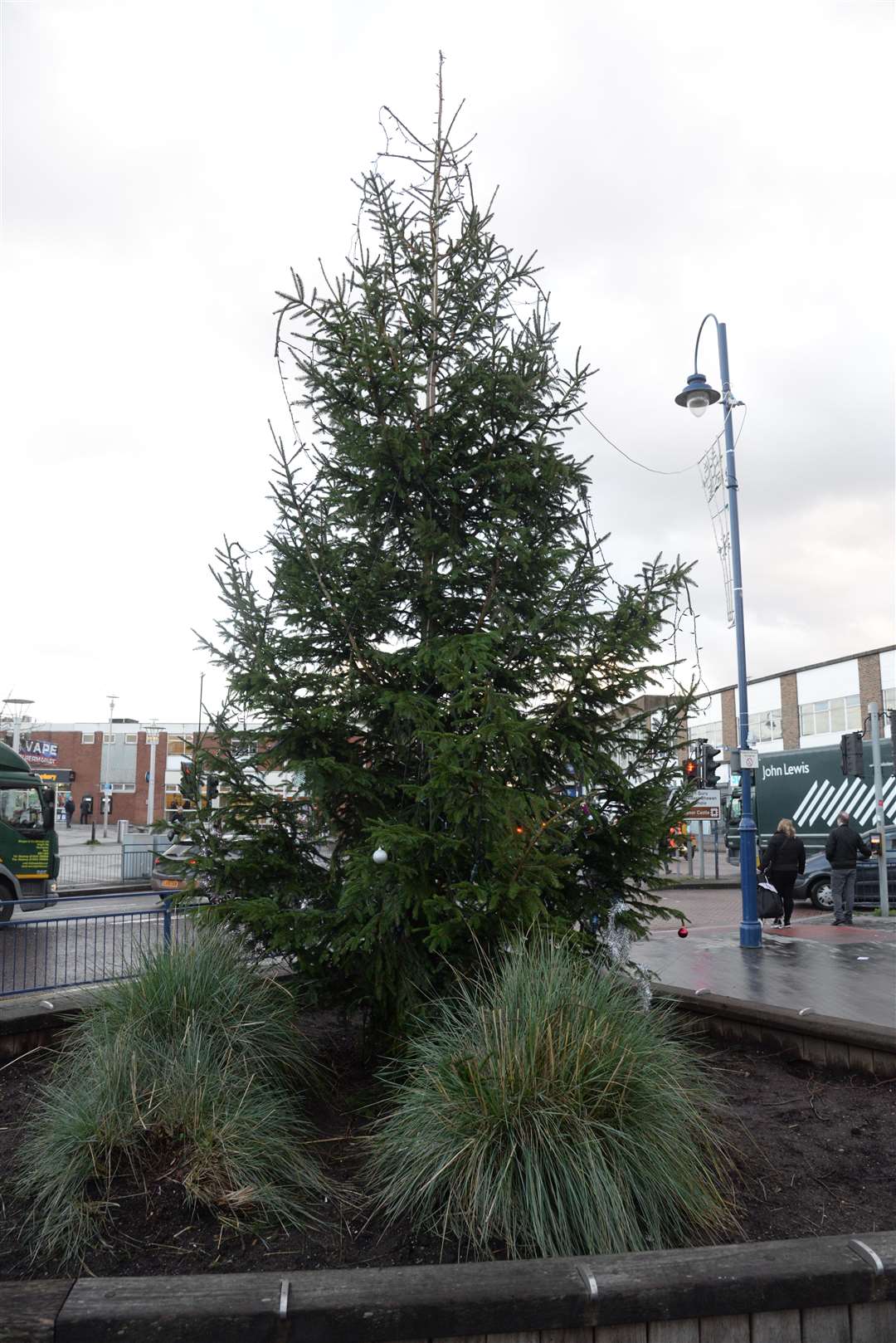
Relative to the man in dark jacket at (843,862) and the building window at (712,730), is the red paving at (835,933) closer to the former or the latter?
the man in dark jacket at (843,862)

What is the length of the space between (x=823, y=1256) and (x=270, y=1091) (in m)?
2.29

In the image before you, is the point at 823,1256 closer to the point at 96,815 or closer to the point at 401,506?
the point at 401,506

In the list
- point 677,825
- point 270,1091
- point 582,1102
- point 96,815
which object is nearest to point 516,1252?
point 582,1102

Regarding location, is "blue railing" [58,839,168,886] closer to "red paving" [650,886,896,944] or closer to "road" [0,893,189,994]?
"red paving" [650,886,896,944]

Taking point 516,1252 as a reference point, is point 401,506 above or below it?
above

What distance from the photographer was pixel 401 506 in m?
5.95

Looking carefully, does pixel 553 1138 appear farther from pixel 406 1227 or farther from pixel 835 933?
pixel 835 933

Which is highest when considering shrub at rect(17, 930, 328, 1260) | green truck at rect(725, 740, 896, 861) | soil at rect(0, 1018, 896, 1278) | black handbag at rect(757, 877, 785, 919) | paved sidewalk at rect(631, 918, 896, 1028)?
green truck at rect(725, 740, 896, 861)

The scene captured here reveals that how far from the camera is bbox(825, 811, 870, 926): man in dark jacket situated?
1734 centimetres

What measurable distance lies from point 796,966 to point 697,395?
8308 mm

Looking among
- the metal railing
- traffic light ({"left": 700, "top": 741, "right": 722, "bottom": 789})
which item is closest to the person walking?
traffic light ({"left": 700, "top": 741, "right": 722, "bottom": 789})

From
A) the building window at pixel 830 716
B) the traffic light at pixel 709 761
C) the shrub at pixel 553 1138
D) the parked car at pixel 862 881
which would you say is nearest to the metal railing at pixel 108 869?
the traffic light at pixel 709 761

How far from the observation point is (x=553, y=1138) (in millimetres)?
3398

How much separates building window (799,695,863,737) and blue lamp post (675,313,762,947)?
37.6 metres
